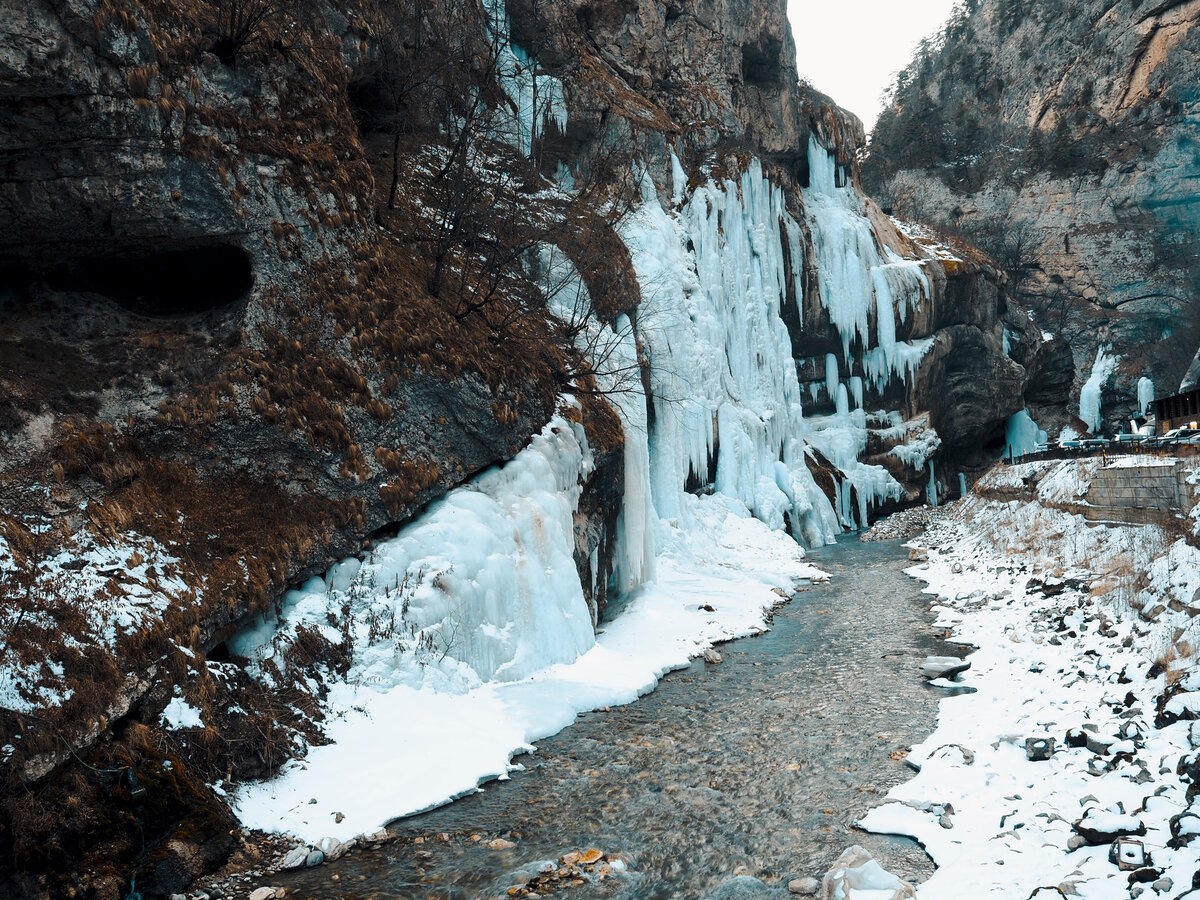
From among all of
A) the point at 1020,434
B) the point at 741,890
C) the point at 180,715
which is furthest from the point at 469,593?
the point at 1020,434

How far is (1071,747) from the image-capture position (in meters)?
7.09

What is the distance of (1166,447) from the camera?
1669 centimetres

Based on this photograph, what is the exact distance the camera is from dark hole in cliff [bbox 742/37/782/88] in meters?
34.0

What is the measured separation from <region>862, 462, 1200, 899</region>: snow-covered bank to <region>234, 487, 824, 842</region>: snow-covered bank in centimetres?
398

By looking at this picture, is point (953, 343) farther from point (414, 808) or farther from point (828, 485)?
point (414, 808)

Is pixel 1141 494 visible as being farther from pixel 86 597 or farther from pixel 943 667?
pixel 86 597

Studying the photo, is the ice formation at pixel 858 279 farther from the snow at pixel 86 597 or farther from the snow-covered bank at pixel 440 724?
the snow at pixel 86 597

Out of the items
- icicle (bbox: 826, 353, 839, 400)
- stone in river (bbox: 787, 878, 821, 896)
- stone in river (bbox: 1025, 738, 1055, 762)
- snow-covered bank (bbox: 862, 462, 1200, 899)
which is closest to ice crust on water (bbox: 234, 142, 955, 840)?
stone in river (bbox: 787, 878, 821, 896)

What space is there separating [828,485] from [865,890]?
29311mm

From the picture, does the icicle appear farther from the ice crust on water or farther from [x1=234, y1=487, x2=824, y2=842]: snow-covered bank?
[x1=234, y1=487, x2=824, y2=842]: snow-covered bank

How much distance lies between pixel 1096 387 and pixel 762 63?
28.3 m

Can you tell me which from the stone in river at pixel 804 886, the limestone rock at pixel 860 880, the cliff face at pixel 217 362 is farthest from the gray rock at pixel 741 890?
the cliff face at pixel 217 362

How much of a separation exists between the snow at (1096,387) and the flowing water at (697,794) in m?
41.2

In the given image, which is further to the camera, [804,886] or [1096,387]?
[1096,387]
